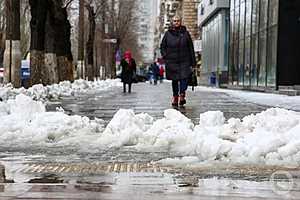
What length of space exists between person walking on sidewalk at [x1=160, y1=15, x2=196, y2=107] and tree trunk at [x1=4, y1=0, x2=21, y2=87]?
7.61 metres

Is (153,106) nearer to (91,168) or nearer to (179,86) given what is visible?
(179,86)

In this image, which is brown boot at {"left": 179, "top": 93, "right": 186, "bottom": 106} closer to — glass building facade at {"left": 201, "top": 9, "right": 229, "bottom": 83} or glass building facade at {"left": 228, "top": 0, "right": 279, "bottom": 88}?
glass building facade at {"left": 228, "top": 0, "right": 279, "bottom": 88}

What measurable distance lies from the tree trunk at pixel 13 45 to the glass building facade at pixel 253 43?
11.2 metres

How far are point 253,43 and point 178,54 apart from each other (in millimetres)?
18771

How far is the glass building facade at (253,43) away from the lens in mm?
29391

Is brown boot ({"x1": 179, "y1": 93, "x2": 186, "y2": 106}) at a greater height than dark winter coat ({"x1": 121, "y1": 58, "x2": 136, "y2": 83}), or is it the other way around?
dark winter coat ({"x1": 121, "y1": 58, "x2": 136, "y2": 83})

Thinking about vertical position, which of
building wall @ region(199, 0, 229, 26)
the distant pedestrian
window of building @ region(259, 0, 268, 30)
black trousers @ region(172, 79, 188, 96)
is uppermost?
building wall @ region(199, 0, 229, 26)

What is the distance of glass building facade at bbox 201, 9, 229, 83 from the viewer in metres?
50.1

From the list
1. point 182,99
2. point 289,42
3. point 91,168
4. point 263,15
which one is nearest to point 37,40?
point 182,99

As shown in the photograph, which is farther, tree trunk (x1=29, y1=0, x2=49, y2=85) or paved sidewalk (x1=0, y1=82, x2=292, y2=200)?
tree trunk (x1=29, y1=0, x2=49, y2=85)

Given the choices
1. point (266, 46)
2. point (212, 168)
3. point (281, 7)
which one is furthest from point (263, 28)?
point (212, 168)

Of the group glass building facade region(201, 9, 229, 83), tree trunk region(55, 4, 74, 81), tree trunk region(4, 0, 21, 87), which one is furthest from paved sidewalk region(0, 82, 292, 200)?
glass building facade region(201, 9, 229, 83)

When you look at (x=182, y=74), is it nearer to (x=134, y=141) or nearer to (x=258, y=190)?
(x=134, y=141)

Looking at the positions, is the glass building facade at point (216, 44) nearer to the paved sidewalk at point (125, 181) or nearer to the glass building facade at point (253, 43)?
the glass building facade at point (253, 43)
